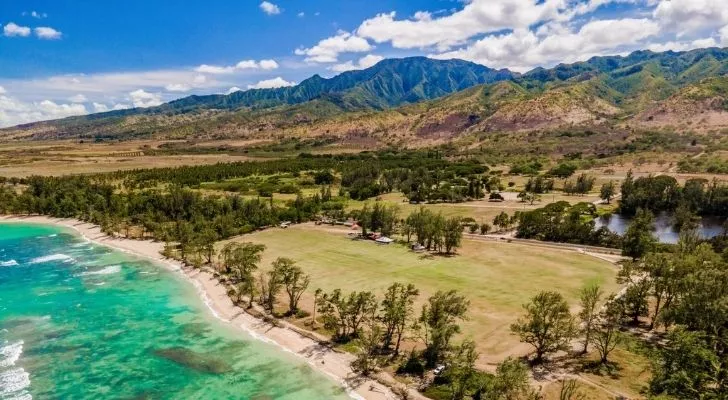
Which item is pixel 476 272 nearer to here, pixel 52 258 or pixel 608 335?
pixel 608 335

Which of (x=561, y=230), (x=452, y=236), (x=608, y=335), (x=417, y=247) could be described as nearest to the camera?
(x=608, y=335)

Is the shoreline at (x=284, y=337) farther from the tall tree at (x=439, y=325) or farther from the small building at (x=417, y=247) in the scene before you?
the small building at (x=417, y=247)

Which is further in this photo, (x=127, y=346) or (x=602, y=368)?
(x=127, y=346)

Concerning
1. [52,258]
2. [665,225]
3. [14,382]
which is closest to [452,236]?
[665,225]

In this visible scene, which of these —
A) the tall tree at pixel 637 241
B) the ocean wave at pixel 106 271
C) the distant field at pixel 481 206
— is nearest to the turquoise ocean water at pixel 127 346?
the ocean wave at pixel 106 271

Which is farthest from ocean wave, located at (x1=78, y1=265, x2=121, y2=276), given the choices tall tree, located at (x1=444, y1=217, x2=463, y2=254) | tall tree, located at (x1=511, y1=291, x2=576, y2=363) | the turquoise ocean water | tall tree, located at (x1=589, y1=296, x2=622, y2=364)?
tall tree, located at (x1=589, y1=296, x2=622, y2=364)

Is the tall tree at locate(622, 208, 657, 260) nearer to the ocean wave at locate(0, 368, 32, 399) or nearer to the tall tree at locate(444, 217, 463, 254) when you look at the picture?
the tall tree at locate(444, 217, 463, 254)
